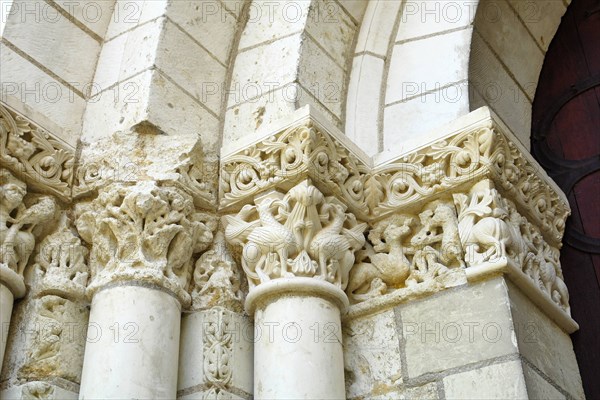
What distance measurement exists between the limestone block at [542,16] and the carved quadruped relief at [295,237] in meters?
1.21

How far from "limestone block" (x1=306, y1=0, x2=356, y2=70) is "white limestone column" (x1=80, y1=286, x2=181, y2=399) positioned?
1084 millimetres

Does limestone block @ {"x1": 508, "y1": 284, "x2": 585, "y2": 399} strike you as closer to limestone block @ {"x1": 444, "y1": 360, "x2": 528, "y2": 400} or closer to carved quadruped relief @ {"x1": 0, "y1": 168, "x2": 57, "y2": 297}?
limestone block @ {"x1": 444, "y1": 360, "x2": 528, "y2": 400}

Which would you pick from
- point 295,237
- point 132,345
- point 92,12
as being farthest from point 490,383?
point 92,12

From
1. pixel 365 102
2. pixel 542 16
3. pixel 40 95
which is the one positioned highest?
pixel 542 16

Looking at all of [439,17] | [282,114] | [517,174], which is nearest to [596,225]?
[517,174]

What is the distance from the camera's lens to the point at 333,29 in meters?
3.16

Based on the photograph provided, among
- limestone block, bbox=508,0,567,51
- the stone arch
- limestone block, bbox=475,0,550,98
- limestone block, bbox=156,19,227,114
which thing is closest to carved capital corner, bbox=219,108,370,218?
the stone arch

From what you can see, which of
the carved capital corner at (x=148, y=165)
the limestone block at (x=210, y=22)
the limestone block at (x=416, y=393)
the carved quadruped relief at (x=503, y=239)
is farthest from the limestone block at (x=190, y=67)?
the limestone block at (x=416, y=393)

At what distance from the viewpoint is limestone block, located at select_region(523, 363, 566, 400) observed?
2.30 metres

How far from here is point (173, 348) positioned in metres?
2.47

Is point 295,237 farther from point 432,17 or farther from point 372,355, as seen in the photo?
point 432,17

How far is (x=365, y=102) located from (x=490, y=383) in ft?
3.76

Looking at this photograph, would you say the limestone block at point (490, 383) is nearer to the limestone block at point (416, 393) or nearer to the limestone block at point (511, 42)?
the limestone block at point (416, 393)

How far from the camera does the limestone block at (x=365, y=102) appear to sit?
3012 mm
